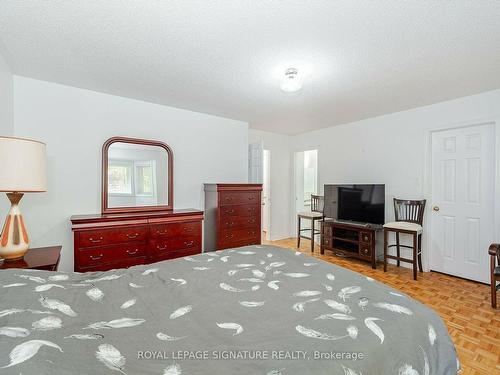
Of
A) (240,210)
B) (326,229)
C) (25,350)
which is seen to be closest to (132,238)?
(240,210)

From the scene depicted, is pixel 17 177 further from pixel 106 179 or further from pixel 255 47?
pixel 255 47

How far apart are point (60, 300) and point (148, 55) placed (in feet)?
6.41

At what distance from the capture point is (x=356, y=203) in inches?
158

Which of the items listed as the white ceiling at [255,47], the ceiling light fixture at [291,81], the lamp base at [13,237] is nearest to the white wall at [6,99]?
the white ceiling at [255,47]

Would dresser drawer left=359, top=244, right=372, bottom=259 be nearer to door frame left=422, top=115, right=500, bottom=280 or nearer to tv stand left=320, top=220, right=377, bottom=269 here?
tv stand left=320, top=220, right=377, bottom=269

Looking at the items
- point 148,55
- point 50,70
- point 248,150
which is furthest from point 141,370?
point 248,150

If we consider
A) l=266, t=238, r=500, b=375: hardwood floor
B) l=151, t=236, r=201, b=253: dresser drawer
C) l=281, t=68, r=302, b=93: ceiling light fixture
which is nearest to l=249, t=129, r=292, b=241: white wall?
l=266, t=238, r=500, b=375: hardwood floor

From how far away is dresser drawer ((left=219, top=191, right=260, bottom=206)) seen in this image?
11.4ft

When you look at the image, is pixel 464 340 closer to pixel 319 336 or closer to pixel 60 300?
pixel 319 336

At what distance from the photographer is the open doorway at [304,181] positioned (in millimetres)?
5609

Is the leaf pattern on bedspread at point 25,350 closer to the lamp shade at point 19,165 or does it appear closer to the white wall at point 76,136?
the lamp shade at point 19,165

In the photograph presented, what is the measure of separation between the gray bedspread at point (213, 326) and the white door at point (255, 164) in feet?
9.75

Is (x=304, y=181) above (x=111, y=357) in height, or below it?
above

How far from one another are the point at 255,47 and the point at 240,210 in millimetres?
2214
